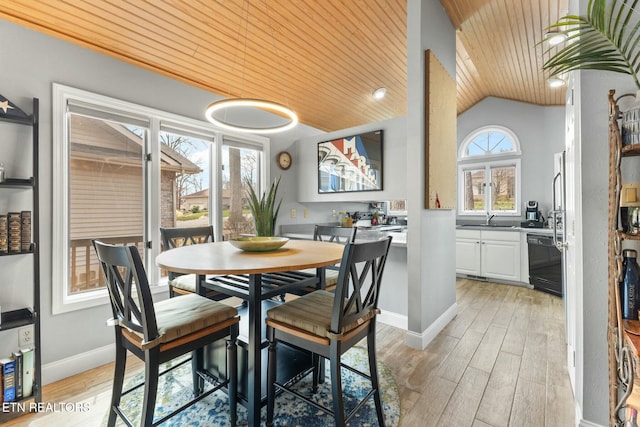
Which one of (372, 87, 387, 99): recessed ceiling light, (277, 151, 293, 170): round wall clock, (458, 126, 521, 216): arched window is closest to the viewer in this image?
(372, 87, 387, 99): recessed ceiling light

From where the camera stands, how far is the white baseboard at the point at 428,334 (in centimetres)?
238

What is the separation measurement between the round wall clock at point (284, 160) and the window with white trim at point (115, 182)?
948 millimetres

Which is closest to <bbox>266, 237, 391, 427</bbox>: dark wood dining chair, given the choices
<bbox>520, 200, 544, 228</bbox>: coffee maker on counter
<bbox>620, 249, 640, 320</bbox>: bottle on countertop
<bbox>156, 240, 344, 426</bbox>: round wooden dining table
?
<bbox>156, 240, 344, 426</bbox>: round wooden dining table

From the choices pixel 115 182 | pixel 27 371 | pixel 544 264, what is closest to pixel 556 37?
pixel 544 264

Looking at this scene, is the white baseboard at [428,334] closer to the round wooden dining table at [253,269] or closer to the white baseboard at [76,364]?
the round wooden dining table at [253,269]

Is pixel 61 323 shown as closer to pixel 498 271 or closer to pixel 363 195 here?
pixel 363 195

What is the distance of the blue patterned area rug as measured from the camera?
1.58m

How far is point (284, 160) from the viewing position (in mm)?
3887

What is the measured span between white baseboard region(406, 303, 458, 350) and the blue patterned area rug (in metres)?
0.47

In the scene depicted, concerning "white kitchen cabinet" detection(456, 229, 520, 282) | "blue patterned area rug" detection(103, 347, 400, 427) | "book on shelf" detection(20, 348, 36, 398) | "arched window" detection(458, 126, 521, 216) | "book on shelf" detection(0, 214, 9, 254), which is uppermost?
"arched window" detection(458, 126, 521, 216)

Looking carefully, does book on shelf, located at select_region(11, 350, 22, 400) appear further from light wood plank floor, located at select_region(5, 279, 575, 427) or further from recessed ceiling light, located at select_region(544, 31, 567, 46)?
recessed ceiling light, located at select_region(544, 31, 567, 46)

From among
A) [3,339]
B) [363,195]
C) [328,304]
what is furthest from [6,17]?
[363,195]

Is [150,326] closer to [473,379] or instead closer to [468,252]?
[473,379]

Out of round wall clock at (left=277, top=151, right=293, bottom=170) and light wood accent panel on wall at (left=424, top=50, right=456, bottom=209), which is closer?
light wood accent panel on wall at (left=424, top=50, right=456, bottom=209)
